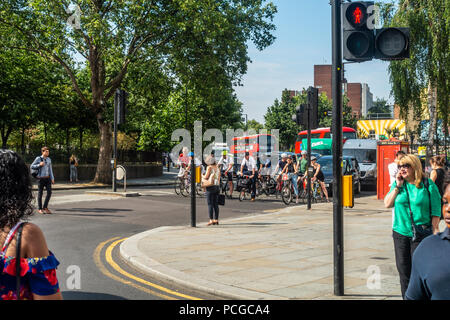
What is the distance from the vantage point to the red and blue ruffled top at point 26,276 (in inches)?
82.4

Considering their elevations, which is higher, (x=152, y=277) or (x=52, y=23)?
(x=52, y=23)

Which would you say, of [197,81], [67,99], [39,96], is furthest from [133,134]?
[197,81]

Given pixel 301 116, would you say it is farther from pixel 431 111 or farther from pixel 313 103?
pixel 431 111

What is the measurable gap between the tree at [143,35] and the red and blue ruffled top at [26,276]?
68.9 feet

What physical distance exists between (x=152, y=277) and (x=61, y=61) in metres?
21.2

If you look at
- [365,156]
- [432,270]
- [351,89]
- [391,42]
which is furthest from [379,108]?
[432,270]

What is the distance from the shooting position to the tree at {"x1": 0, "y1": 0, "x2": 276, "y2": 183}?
909 inches

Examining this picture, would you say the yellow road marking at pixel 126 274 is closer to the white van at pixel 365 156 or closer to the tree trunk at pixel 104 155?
the tree trunk at pixel 104 155

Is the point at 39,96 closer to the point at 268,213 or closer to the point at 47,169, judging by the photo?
the point at 47,169

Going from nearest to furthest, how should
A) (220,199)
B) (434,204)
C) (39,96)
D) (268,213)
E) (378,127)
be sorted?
(434,204)
(220,199)
(268,213)
(39,96)
(378,127)

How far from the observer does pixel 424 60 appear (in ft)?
66.4

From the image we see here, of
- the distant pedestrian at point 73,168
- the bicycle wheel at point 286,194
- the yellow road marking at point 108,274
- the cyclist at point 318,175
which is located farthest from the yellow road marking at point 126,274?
the distant pedestrian at point 73,168

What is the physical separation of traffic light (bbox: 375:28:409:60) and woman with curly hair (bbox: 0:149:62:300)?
4.50 m

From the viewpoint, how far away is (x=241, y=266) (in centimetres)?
670
